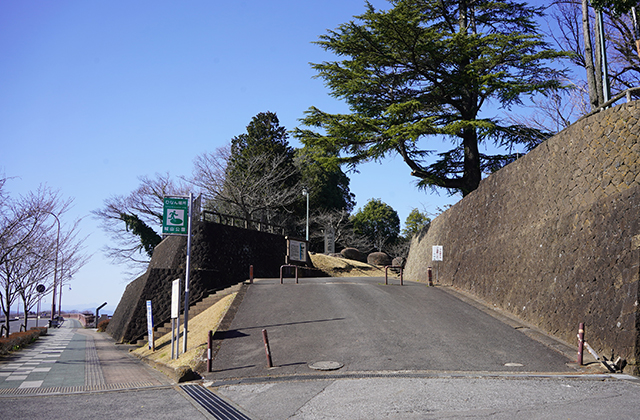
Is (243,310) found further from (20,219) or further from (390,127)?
(390,127)

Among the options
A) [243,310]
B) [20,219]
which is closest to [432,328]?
[243,310]

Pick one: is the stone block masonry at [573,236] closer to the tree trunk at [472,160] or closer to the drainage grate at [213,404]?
the tree trunk at [472,160]

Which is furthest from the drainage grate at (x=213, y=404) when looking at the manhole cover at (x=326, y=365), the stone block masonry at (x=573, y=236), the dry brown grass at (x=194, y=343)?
the stone block masonry at (x=573, y=236)

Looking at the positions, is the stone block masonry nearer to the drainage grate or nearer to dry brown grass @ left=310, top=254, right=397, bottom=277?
the drainage grate

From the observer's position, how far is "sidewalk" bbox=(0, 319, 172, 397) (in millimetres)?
10719

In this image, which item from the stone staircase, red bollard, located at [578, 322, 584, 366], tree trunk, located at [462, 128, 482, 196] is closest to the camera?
red bollard, located at [578, 322, 584, 366]

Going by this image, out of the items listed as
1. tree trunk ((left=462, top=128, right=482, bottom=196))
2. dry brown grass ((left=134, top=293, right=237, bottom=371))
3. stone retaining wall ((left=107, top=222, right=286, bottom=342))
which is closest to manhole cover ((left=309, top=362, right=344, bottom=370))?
dry brown grass ((left=134, top=293, right=237, bottom=371))

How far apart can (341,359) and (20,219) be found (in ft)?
46.3

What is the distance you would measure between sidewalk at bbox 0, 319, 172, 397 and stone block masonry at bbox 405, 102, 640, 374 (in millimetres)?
10398

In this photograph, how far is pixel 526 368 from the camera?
10781 mm

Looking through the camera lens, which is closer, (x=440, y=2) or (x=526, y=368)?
(x=526, y=368)

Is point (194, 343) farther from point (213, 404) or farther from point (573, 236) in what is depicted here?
point (573, 236)

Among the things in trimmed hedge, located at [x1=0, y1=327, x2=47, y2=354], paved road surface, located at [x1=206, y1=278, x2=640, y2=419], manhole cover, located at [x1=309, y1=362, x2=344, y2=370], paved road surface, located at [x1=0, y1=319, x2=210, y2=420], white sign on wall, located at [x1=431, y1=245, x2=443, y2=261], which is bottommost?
trimmed hedge, located at [x1=0, y1=327, x2=47, y2=354]

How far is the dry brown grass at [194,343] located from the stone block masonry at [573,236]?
32.0 feet
